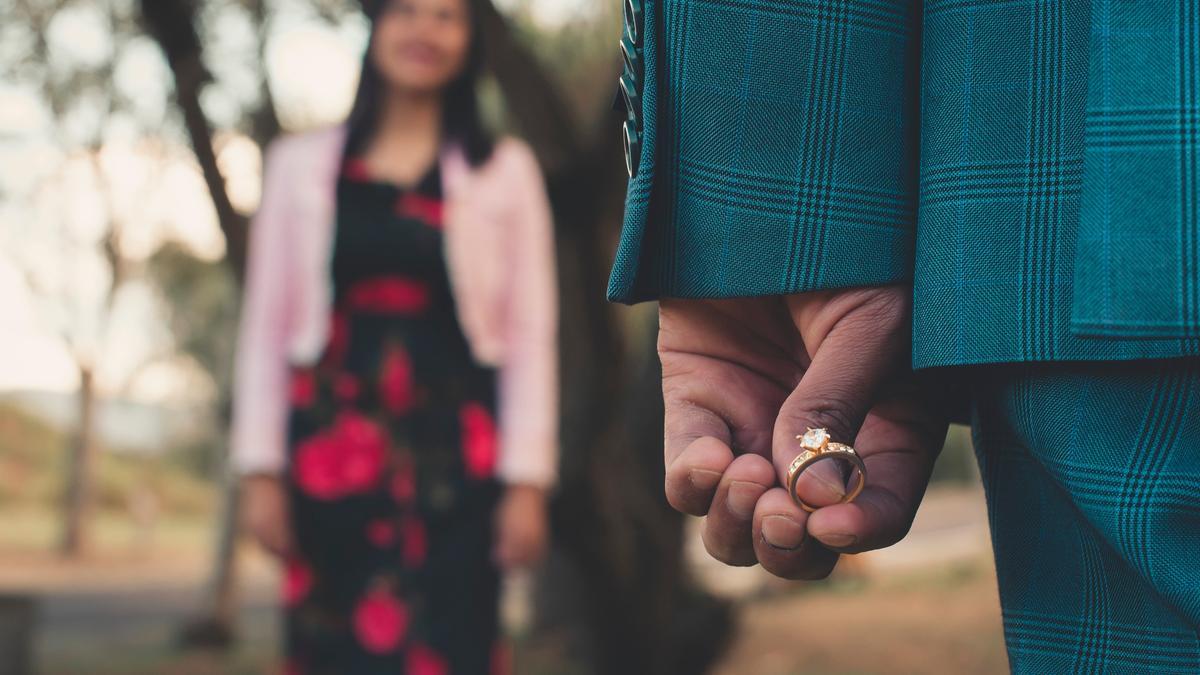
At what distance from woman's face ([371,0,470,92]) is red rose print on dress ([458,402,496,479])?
2.72 feet

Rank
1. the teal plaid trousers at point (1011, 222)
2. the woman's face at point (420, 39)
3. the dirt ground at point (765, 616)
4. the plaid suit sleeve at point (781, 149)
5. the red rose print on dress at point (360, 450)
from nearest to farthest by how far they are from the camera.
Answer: the teal plaid trousers at point (1011, 222)
the plaid suit sleeve at point (781, 149)
the red rose print on dress at point (360, 450)
the woman's face at point (420, 39)
the dirt ground at point (765, 616)

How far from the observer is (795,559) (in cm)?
91

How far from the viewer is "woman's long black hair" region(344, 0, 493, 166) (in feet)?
10.8

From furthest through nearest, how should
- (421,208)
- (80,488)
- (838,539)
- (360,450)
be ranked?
(80,488) < (421,208) < (360,450) < (838,539)

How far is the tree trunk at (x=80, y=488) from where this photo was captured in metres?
13.3

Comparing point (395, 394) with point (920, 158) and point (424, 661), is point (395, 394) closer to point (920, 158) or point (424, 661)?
point (424, 661)

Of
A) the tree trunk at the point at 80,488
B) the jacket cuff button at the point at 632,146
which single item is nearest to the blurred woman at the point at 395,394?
the jacket cuff button at the point at 632,146

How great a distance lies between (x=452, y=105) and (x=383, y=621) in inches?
51.1

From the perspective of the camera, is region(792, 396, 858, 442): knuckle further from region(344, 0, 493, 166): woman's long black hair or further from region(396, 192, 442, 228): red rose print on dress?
region(344, 0, 493, 166): woman's long black hair

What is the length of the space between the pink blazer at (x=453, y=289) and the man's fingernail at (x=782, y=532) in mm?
2248

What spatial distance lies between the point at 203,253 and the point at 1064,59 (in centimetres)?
1134

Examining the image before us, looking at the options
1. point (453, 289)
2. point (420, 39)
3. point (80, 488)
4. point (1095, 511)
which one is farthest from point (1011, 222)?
point (80, 488)

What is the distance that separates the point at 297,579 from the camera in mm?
3125

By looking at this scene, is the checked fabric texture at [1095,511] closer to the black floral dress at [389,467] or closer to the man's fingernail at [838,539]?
the man's fingernail at [838,539]
